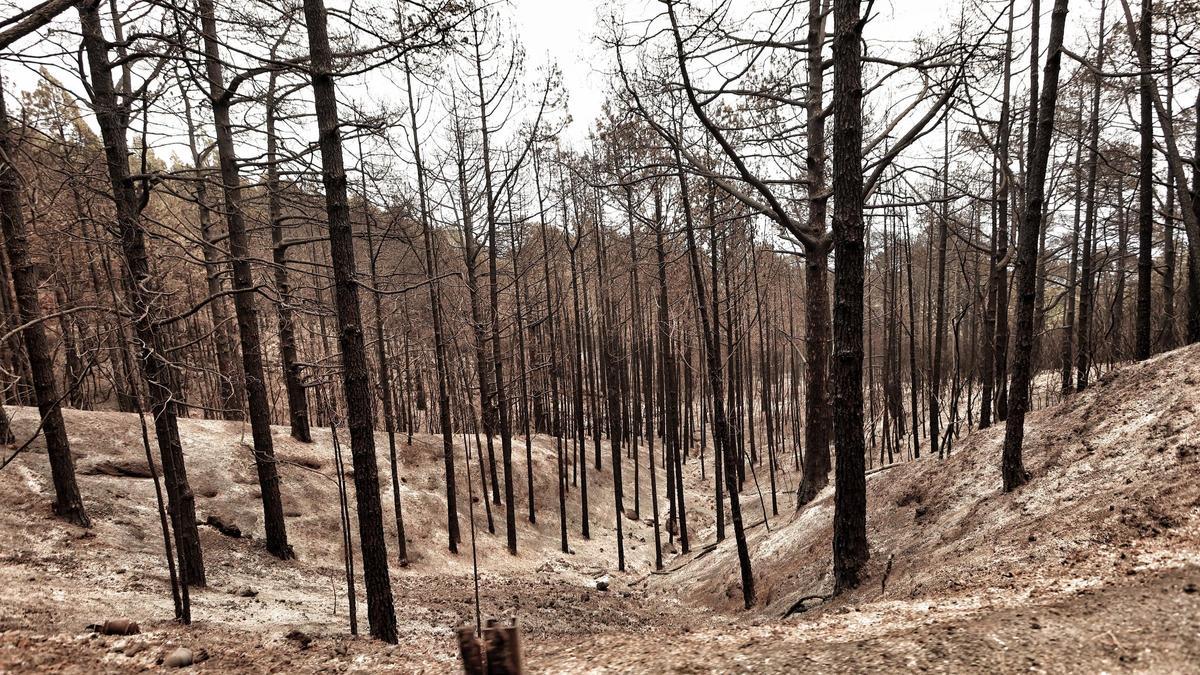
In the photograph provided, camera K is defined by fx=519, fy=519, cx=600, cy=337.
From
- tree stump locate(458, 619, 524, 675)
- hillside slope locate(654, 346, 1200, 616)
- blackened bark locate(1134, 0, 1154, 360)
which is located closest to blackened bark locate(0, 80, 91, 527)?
tree stump locate(458, 619, 524, 675)

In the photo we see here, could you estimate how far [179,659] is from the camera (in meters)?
4.44

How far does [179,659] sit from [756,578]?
8.13 meters

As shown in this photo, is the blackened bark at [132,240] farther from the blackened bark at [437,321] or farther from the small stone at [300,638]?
the blackened bark at [437,321]

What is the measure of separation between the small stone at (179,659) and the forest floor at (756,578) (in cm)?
9

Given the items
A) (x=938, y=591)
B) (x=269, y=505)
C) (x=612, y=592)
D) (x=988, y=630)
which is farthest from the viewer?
(x=612, y=592)

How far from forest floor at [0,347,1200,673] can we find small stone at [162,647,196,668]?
3.7 inches

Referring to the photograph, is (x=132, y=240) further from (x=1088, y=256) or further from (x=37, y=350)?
(x=1088, y=256)

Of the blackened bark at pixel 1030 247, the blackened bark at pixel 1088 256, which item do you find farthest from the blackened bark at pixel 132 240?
the blackened bark at pixel 1088 256

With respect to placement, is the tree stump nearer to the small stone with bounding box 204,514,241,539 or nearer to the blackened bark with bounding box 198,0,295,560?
the blackened bark with bounding box 198,0,295,560

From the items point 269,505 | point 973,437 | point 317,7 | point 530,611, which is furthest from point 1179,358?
point 269,505

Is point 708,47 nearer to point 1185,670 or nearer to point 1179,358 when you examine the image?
point 1185,670

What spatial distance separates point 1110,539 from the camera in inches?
170

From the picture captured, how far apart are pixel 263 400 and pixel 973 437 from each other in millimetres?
13383

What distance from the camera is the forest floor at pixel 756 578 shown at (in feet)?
11.4
